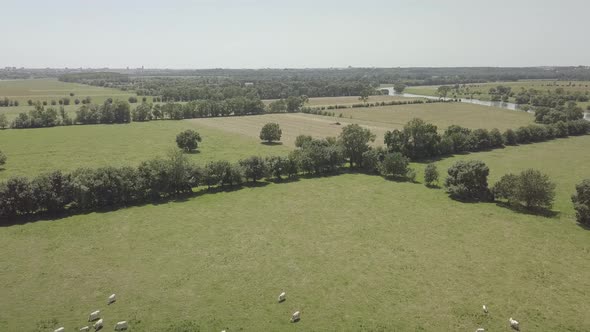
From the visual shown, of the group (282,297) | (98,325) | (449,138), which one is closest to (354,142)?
(449,138)

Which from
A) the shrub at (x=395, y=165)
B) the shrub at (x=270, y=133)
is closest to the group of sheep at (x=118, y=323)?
the shrub at (x=395, y=165)

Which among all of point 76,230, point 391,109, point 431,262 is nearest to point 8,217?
point 76,230

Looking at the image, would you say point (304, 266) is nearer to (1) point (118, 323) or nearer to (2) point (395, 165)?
(1) point (118, 323)

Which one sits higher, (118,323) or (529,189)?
(529,189)

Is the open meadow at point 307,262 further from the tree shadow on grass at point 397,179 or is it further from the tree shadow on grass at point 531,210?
the tree shadow on grass at point 397,179

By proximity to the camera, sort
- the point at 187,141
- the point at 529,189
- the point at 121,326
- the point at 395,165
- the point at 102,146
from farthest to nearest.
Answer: the point at 102,146
the point at 187,141
the point at 395,165
the point at 529,189
the point at 121,326

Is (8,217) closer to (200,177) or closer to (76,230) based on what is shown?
(76,230)

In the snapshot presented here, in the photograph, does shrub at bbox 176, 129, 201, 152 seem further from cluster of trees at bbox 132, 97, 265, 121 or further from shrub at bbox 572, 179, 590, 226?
shrub at bbox 572, 179, 590, 226

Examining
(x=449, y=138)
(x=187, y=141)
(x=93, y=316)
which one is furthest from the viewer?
(x=187, y=141)
